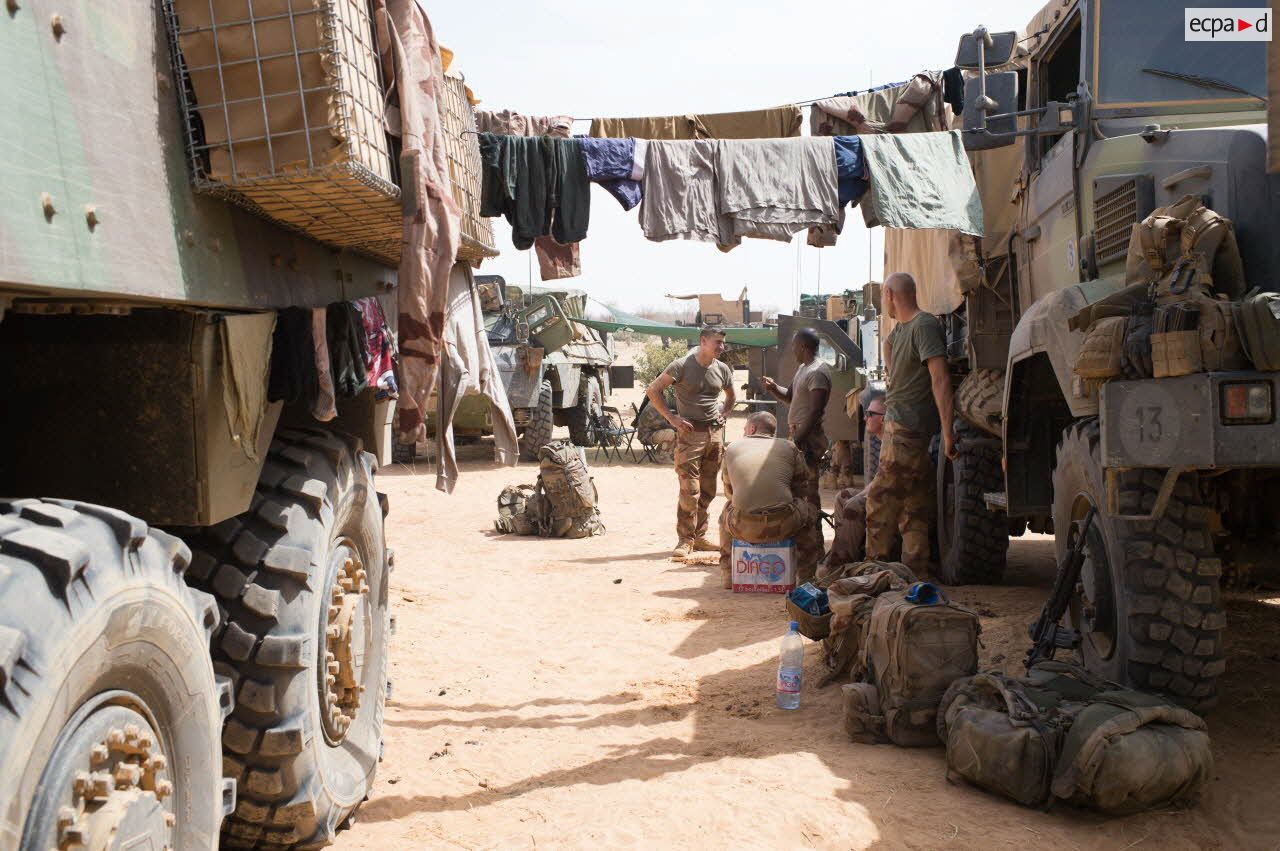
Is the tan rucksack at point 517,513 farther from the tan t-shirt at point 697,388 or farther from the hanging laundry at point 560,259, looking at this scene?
the hanging laundry at point 560,259

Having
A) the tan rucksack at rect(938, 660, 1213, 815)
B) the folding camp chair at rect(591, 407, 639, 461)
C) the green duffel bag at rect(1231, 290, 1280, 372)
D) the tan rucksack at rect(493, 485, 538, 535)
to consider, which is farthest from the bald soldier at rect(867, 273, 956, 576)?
the folding camp chair at rect(591, 407, 639, 461)

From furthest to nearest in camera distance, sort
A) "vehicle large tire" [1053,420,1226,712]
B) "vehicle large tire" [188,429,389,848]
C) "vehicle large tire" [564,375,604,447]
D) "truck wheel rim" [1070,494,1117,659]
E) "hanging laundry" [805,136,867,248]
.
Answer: "vehicle large tire" [564,375,604,447], "hanging laundry" [805,136,867,248], "truck wheel rim" [1070,494,1117,659], "vehicle large tire" [1053,420,1226,712], "vehicle large tire" [188,429,389,848]

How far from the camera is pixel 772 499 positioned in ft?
23.9

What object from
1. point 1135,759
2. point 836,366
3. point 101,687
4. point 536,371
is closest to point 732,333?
point 536,371

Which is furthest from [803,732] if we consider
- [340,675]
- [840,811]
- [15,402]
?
[15,402]

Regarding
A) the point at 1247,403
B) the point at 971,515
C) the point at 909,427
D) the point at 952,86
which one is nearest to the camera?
the point at 1247,403

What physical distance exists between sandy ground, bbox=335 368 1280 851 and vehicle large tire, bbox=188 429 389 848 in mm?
457

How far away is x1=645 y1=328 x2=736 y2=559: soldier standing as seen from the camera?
9.30m

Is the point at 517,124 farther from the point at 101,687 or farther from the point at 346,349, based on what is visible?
the point at 101,687

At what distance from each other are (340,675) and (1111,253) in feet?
10.9

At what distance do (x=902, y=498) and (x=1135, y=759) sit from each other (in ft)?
12.3

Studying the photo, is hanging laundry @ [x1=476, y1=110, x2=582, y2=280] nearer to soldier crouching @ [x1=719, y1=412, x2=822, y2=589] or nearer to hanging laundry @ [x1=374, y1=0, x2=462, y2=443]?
soldier crouching @ [x1=719, y1=412, x2=822, y2=589]

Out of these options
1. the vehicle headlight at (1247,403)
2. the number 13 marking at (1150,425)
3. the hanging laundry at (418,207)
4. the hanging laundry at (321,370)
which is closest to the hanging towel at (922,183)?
the number 13 marking at (1150,425)

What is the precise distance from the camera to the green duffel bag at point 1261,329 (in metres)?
3.33
